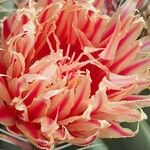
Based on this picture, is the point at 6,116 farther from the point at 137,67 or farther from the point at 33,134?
the point at 137,67

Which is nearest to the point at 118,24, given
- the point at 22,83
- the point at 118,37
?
the point at 118,37

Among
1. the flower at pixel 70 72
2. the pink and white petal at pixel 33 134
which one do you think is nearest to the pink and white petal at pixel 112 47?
the flower at pixel 70 72

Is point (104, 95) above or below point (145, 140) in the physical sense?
above

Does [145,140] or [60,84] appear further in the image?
[145,140]

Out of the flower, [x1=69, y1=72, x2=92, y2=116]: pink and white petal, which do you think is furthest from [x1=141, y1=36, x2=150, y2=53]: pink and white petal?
[x1=69, y1=72, x2=92, y2=116]: pink and white petal

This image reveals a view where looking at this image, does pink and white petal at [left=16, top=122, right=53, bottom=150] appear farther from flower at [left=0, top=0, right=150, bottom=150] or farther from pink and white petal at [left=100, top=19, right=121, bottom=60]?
pink and white petal at [left=100, top=19, right=121, bottom=60]

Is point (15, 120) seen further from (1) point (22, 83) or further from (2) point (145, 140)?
(2) point (145, 140)

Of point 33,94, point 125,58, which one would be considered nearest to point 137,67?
point 125,58
